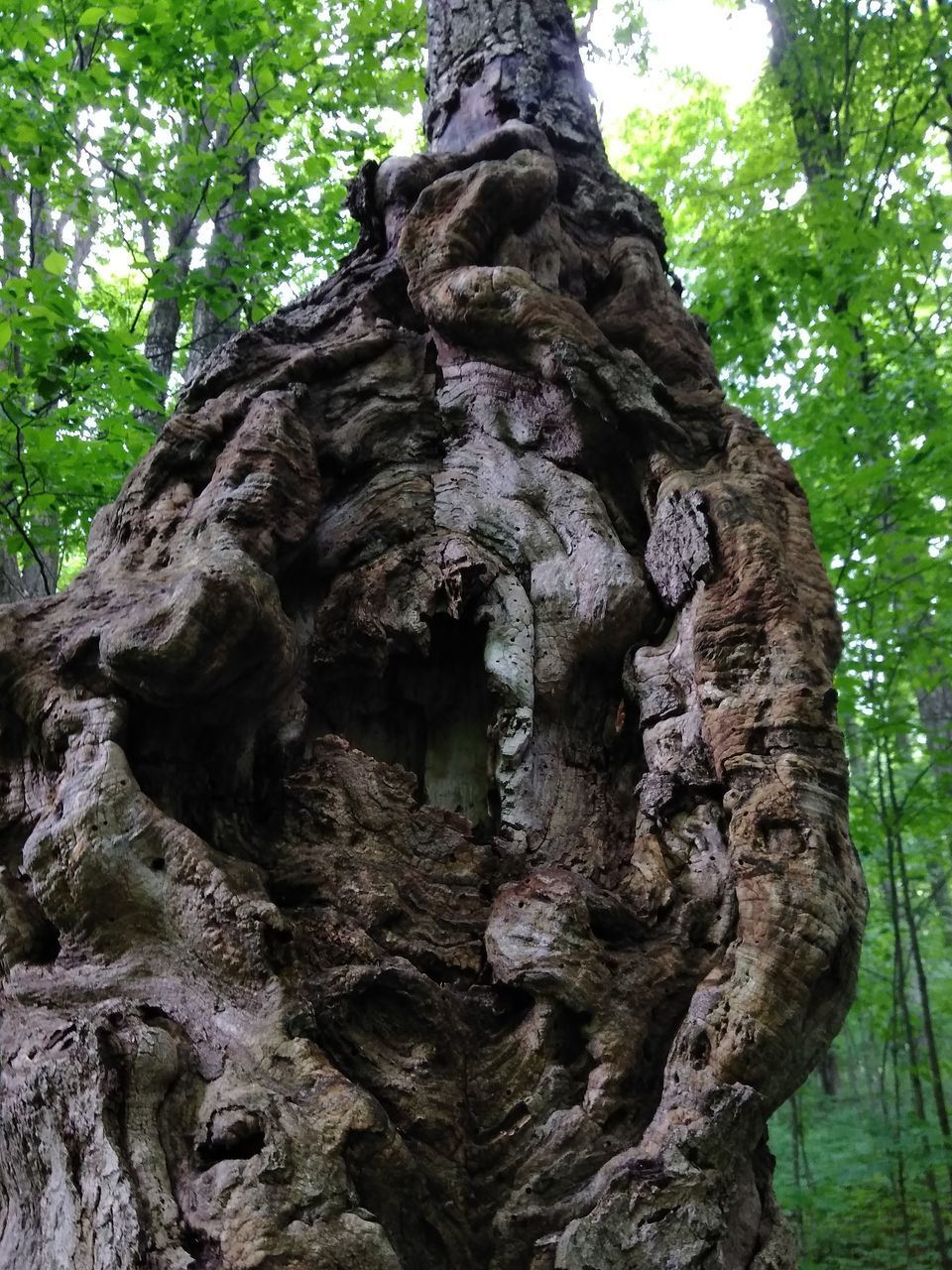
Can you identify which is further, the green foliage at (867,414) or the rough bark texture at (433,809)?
the green foliage at (867,414)

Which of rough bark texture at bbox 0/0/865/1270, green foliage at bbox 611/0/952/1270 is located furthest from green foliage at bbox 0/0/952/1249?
rough bark texture at bbox 0/0/865/1270

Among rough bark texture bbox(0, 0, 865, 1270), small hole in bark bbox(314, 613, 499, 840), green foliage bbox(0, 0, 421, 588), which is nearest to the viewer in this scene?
rough bark texture bbox(0, 0, 865, 1270)

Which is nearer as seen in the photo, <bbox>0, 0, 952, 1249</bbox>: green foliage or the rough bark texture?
the rough bark texture

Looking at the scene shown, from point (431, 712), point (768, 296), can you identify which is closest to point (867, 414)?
point (768, 296)

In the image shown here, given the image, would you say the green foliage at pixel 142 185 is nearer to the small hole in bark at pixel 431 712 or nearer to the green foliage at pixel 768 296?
the green foliage at pixel 768 296

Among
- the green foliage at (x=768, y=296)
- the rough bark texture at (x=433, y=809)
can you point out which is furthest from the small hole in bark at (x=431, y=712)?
the green foliage at (x=768, y=296)

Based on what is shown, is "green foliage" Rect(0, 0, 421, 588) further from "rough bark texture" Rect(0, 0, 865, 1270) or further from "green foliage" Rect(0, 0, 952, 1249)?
"rough bark texture" Rect(0, 0, 865, 1270)

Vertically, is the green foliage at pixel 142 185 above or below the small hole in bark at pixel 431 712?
above

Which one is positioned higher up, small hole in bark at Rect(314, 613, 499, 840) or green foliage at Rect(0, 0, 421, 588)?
green foliage at Rect(0, 0, 421, 588)

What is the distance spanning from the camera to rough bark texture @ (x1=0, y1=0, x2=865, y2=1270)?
1493mm

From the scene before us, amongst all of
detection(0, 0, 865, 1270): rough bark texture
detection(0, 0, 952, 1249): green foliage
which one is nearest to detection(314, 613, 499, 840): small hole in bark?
detection(0, 0, 865, 1270): rough bark texture

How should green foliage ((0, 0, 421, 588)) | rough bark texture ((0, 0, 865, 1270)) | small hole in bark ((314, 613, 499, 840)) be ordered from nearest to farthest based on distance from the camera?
rough bark texture ((0, 0, 865, 1270))
small hole in bark ((314, 613, 499, 840))
green foliage ((0, 0, 421, 588))

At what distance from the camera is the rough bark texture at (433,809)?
149 cm

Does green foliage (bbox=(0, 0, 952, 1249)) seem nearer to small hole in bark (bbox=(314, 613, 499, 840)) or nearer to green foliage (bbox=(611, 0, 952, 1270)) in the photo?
green foliage (bbox=(611, 0, 952, 1270))
